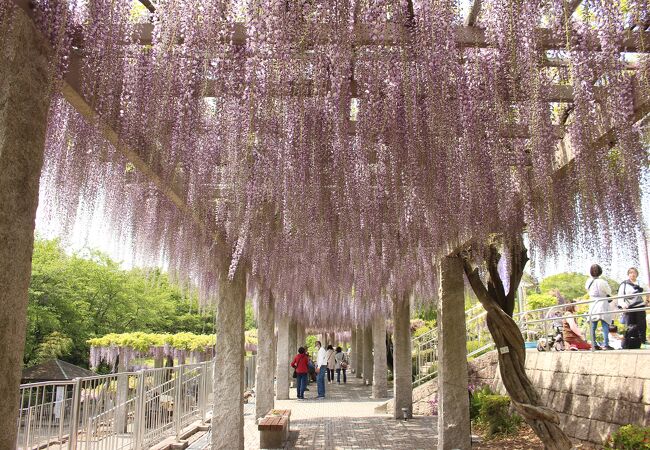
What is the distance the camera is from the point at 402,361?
11.5 metres

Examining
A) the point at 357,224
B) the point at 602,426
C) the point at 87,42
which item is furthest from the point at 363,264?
the point at 87,42

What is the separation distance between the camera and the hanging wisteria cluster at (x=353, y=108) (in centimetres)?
272

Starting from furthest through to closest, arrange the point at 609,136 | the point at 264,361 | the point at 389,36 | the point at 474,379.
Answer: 1. the point at 474,379
2. the point at 264,361
3. the point at 609,136
4. the point at 389,36

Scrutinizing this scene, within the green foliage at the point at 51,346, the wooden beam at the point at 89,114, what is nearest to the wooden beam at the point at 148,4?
the wooden beam at the point at 89,114

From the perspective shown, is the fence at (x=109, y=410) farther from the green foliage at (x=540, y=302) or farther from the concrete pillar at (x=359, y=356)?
the concrete pillar at (x=359, y=356)

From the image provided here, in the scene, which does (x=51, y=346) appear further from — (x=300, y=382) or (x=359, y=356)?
(x=359, y=356)

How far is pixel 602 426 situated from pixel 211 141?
561 centimetres

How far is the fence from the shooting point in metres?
4.43

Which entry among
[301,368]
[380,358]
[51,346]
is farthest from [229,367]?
[51,346]

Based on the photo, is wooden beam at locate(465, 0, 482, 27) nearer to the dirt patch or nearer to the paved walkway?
the dirt patch

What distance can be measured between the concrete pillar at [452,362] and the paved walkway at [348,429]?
1204 millimetres

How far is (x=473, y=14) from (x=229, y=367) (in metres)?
5.39

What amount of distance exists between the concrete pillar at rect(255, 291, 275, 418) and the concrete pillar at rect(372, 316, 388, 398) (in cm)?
524

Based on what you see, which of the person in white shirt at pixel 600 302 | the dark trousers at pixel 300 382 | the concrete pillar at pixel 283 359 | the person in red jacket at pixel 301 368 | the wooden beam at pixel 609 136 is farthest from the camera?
the dark trousers at pixel 300 382
